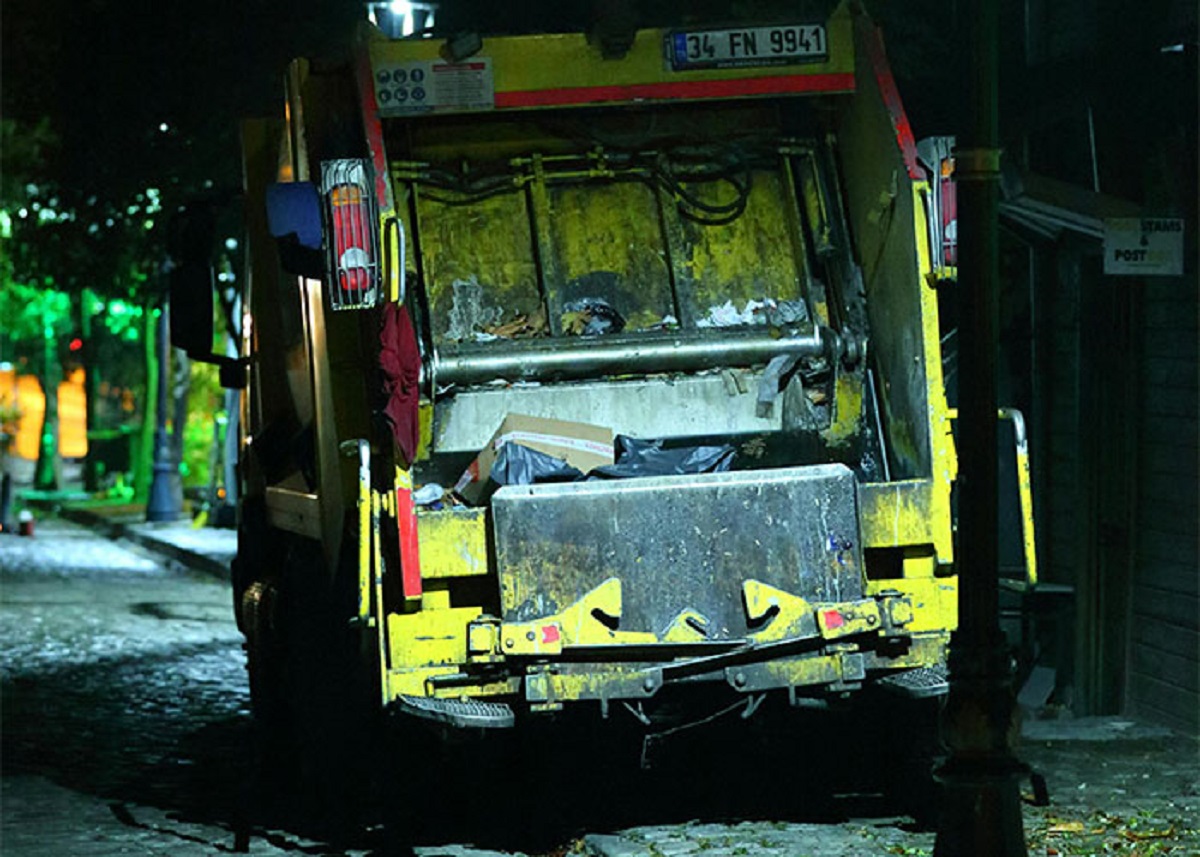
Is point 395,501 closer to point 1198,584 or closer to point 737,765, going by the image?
point 737,765

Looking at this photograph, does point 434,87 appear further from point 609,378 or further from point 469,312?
point 609,378

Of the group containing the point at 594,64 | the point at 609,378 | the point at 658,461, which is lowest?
the point at 658,461

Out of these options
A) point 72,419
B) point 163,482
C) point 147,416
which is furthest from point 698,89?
point 72,419

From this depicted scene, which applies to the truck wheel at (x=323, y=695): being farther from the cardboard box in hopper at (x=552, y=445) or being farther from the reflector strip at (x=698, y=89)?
the reflector strip at (x=698, y=89)

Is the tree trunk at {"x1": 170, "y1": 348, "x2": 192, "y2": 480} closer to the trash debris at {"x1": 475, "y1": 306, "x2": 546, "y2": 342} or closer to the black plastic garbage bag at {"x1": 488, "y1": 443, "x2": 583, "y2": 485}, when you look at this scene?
the trash debris at {"x1": 475, "y1": 306, "x2": 546, "y2": 342}

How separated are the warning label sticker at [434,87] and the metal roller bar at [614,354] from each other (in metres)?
0.98

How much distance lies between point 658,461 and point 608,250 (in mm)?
1066

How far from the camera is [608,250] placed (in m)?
9.10

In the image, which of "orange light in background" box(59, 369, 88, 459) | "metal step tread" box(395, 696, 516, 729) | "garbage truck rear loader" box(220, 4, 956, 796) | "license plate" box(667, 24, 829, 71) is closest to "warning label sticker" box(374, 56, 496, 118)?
"garbage truck rear loader" box(220, 4, 956, 796)

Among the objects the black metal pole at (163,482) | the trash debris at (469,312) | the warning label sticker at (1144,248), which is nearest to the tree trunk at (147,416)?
the black metal pole at (163,482)

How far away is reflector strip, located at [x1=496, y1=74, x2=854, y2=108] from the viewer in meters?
8.66

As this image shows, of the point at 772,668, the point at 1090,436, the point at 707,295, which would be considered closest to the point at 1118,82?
the point at 1090,436

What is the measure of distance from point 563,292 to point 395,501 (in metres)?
1.63

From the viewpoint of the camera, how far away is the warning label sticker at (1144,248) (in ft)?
33.0
